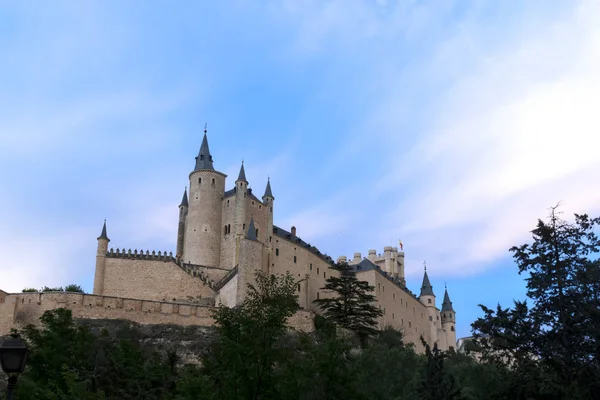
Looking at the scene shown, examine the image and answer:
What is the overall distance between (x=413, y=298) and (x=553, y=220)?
68.8 meters

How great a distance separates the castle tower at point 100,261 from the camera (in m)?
65.3

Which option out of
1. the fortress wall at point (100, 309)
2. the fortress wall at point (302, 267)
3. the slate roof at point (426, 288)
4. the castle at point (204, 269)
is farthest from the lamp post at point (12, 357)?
the slate roof at point (426, 288)

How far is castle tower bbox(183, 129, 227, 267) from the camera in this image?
2795 inches

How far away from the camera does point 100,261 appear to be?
66688 mm

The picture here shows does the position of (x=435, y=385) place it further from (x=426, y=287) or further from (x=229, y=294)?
(x=426, y=287)

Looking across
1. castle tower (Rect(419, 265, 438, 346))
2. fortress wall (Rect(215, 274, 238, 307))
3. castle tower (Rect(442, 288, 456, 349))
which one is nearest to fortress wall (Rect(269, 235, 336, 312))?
fortress wall (Rect(215, 274, 238, 307))

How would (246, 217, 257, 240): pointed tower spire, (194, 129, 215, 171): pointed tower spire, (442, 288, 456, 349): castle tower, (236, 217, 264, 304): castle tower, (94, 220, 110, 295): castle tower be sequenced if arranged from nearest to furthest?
(236, 217, 264, 304): castle tower < (94, 220, 110, 295): castle tower < (246, 217, 257, 240): pointed tower spire < (194, 129, 215, 171): pointed tower spire < (442, 288, 456, 349): castle tower

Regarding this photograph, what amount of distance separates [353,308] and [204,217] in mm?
19608

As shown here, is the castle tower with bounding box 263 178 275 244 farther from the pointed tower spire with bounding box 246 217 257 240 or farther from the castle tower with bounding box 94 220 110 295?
the castle tower with bounding box 94 220 110 295

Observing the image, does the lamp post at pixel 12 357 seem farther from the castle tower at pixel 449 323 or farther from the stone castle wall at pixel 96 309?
the castle tower at pixel 449 323

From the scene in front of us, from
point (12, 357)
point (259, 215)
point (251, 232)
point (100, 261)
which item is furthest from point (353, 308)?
point (12, 357)

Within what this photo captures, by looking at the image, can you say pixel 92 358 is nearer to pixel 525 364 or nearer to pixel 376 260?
pixel 525 364

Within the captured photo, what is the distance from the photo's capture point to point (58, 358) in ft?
119

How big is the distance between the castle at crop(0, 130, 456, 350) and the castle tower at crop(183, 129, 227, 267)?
11cm
